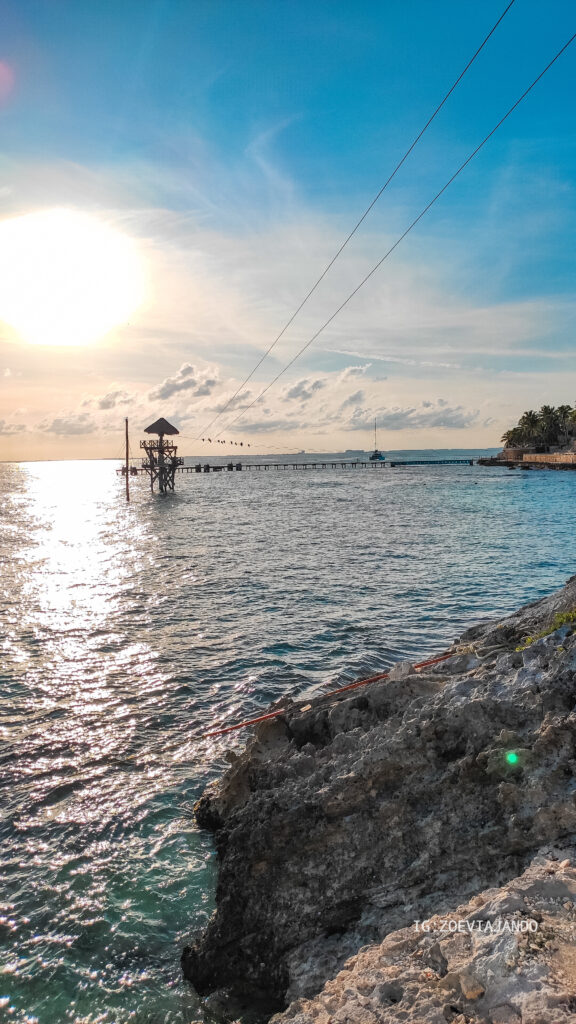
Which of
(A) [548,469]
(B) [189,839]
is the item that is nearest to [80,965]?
(B) [189,839]

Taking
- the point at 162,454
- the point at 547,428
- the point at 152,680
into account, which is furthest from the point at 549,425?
the point at 152,680

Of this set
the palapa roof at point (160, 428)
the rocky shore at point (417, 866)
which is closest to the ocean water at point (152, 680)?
the rocky shore at point (417, 866)

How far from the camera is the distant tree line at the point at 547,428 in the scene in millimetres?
112500

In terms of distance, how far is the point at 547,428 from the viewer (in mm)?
116375

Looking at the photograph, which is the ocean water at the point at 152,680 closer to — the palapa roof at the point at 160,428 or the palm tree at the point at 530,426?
the palapa roof at the point at 160,428

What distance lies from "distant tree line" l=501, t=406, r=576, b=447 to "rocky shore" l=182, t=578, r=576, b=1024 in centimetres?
11563

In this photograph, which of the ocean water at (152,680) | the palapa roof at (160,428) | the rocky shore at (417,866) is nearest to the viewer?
the rocky shore at (417,866)

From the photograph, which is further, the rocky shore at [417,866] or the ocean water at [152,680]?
the ocean water at [152,680]

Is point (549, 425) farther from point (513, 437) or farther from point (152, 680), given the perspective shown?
point (152, 680)

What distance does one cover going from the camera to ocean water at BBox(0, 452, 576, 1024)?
5758mm

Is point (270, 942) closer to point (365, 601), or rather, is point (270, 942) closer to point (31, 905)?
point (31, 905)

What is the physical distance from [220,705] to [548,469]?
350ft

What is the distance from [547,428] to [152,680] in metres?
121

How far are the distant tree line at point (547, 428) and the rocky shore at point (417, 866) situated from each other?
116 metres
